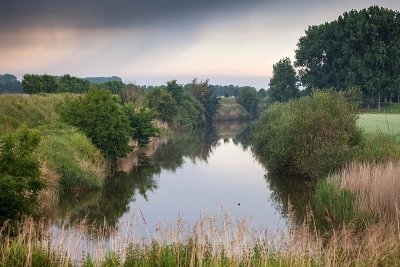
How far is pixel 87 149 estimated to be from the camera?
34.2m

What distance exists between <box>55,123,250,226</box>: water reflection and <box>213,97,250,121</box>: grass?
64708 millimetres

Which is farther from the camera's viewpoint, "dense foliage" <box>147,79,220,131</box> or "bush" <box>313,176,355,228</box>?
"dense foliage" <box>147,79,220,131</box>

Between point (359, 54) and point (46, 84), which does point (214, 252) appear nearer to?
point (46, 84)

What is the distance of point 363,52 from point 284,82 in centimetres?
1960

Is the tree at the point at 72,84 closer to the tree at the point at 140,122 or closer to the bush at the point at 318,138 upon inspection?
the tree at the point at 140,122

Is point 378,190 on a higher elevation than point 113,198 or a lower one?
higher

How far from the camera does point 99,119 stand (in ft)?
128

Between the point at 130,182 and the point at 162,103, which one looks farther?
the point at 162,103

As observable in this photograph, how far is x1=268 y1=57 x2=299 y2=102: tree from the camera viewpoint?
3686 inches

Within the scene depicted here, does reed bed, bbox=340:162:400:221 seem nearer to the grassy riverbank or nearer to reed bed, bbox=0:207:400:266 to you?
reed bed, bbox=0:207:400:266

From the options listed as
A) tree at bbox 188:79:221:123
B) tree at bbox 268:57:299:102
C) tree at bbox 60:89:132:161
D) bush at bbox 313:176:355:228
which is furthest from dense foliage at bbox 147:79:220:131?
bush at bbox 313:176:355:228

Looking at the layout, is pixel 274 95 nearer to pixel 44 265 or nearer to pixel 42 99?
pixel 42 99

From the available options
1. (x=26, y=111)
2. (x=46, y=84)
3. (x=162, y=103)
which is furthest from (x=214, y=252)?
(x=162, y=103)

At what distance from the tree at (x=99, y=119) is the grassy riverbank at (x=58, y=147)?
125 centimetres
